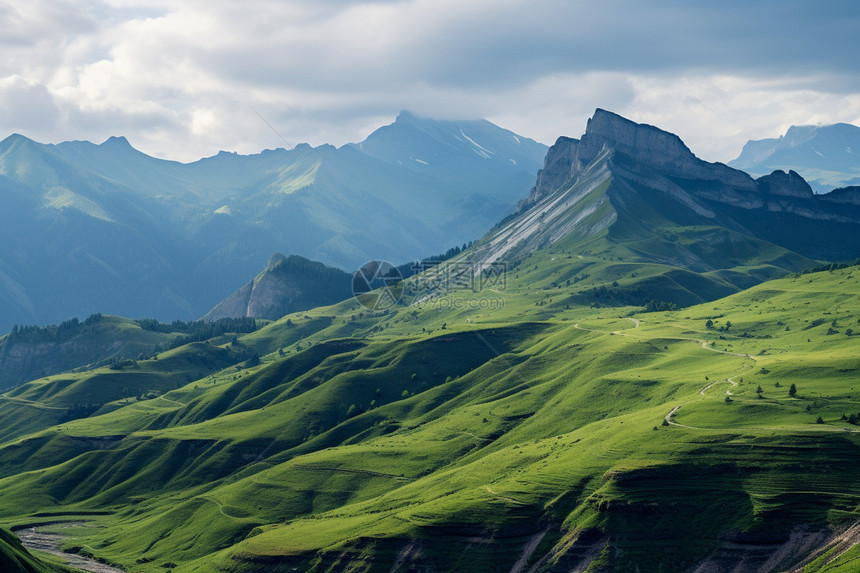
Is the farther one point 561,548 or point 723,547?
point 561,548

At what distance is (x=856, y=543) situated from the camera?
16838cm

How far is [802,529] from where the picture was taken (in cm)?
18125

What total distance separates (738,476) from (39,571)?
151725mm

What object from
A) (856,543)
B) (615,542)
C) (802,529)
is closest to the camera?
(856,543)

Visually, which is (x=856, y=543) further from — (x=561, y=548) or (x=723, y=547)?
(x=561, y=548)

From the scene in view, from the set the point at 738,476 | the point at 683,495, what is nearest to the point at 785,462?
the point at 738,476

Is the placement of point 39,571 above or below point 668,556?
above

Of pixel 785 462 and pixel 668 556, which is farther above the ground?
pixel 785 462

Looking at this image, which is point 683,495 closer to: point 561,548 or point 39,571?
point 561,548

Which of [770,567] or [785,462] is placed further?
[785,462]

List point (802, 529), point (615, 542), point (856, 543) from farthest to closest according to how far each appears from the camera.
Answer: point (615, 542)
point (802, 529)
point (856, 543)

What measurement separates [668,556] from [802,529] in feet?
88.7

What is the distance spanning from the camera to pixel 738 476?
198m

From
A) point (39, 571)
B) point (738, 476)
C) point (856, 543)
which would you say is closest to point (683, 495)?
point (738, 476)
